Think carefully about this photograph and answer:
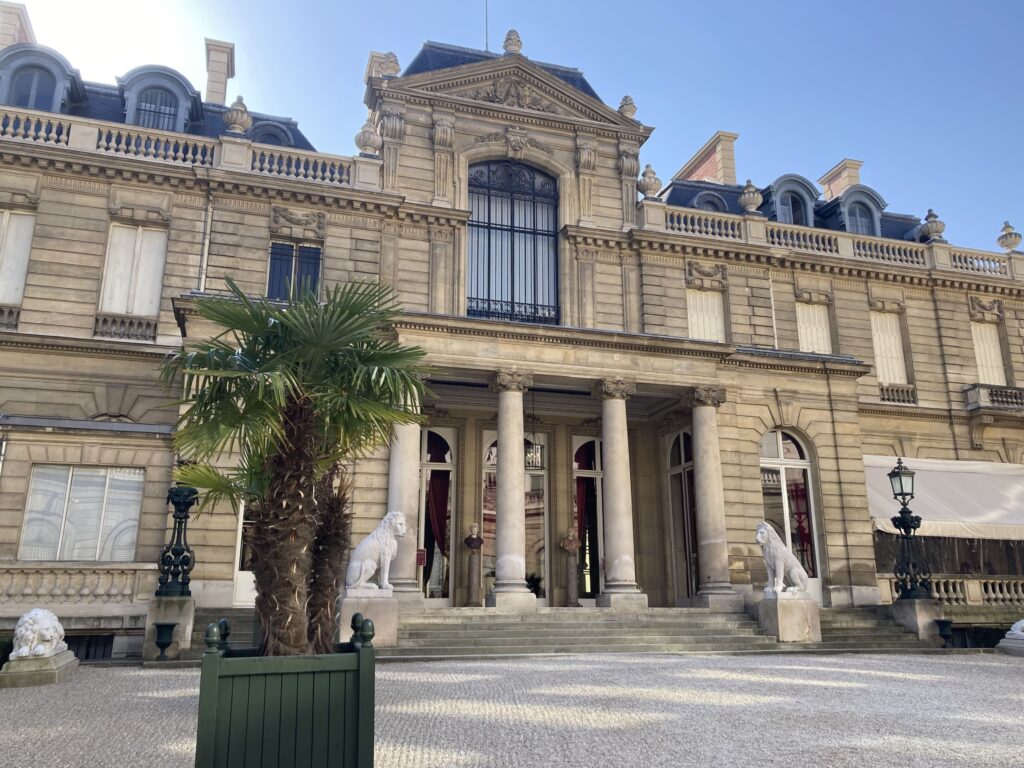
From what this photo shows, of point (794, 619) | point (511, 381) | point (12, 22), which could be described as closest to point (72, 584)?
point (511, 381)

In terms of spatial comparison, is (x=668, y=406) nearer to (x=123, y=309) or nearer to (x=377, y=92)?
(x=377, y=92)

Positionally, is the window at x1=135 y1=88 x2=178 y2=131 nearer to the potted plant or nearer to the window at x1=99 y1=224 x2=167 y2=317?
the window at x1=99 y1=224 x2=167 y2=317

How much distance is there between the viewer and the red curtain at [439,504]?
19.8 m

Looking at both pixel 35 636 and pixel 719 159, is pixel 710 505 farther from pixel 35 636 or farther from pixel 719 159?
pixel 719 159

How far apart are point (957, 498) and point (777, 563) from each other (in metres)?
10.2

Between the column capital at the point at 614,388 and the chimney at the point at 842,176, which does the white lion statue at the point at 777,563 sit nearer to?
the column capital at the point at 614,388

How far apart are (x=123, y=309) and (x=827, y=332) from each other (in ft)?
66.2

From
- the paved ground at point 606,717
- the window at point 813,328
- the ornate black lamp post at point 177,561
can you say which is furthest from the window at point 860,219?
the ornate black lamp post at point 177,561

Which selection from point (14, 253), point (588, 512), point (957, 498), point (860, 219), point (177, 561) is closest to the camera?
point (177, 561)

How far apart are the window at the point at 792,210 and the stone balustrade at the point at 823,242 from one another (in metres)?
1.25

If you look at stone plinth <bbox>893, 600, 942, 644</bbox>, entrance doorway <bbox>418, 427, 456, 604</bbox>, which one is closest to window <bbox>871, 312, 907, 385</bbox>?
stone plinth <bbox>893, 600, 942, 644</bbox>

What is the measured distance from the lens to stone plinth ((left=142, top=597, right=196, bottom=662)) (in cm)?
1251

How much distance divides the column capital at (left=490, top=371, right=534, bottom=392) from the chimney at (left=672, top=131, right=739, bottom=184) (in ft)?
46.5

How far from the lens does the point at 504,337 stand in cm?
1727
